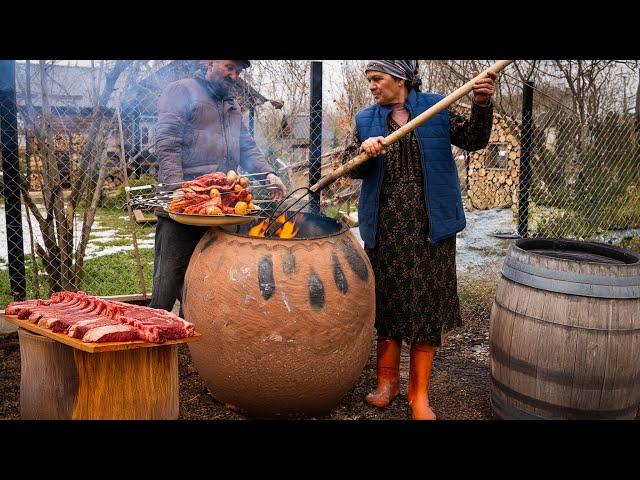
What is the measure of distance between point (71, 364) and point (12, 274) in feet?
8.72

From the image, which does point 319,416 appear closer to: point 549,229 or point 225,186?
point 225,186

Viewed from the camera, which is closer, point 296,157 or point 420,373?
point 420,373

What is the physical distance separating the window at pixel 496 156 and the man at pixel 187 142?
27.0 ft

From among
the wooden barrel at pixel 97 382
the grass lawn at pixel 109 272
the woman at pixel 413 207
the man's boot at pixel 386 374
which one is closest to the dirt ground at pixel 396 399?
the man's boot at pixel 386 374

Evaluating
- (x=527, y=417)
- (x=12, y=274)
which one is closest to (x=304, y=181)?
(x=12, y=274)

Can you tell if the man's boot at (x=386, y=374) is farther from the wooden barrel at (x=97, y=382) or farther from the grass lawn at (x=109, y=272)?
the grass lawn at (x=109, y=272)

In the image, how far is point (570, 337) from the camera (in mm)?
3408

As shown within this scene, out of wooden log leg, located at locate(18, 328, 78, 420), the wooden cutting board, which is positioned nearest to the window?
the wooden cutting board

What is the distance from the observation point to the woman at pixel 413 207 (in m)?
3.84

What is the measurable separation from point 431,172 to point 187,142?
187 cm

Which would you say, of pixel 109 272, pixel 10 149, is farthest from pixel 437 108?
pixel 109 272

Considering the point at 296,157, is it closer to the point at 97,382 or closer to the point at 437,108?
the point at 437,108

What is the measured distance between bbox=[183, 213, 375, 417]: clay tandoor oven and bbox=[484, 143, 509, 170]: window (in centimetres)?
879

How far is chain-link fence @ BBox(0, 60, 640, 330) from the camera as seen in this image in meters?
5.63
